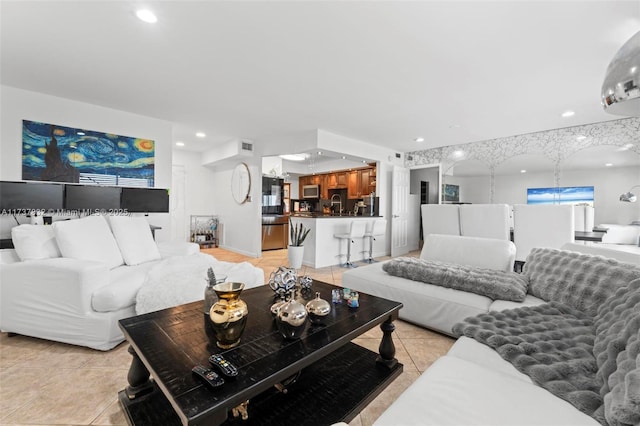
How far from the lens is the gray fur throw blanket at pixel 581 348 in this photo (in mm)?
821

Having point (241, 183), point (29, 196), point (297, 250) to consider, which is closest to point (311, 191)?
point (241, 183)

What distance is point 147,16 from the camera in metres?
1.94

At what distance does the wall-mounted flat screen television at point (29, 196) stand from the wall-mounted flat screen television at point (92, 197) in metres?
0.08

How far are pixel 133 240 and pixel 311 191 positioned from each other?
19.5 ft

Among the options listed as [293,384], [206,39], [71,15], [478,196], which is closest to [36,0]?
[71,15]

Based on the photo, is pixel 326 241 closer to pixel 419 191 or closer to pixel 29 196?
pixel 419 191

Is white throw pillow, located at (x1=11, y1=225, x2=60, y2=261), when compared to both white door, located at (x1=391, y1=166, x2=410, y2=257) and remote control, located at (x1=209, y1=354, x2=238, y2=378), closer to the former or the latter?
remote control, located at (x1=209, y1=354, x2=238, y2=378)

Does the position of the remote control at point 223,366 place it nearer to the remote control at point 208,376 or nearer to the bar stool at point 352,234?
the remote control at point 208,376

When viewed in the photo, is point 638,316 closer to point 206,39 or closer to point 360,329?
point 360,329

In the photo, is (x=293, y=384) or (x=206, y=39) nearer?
(x=293, y=384)

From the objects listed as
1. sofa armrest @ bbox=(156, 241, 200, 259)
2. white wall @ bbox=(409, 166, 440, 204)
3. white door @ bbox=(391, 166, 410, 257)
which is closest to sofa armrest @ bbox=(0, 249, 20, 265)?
sofa armrest @ bbox=(156, 241, 200, 259)

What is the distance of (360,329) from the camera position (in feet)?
4.49

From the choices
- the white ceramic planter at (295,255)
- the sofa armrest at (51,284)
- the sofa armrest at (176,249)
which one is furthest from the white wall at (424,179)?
the sofa armrest at (51,284)

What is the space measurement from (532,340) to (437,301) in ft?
3.01
